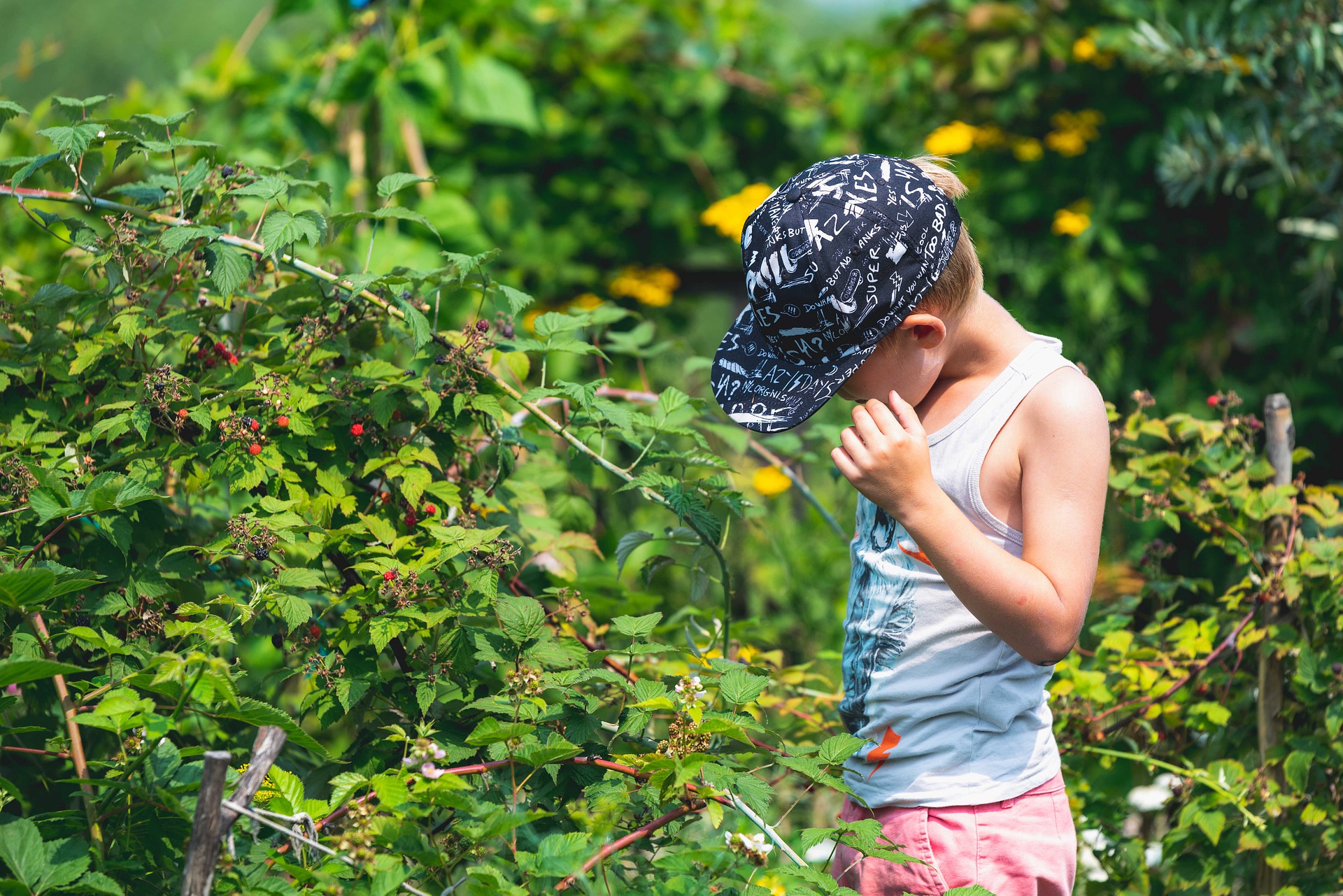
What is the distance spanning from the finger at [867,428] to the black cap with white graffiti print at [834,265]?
0.05 meters

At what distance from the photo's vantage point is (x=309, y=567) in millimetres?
1436

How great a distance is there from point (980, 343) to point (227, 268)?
964 mm

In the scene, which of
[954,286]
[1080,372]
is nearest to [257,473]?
[954,286]

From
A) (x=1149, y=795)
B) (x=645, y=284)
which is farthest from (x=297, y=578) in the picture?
(x=645, y=284)

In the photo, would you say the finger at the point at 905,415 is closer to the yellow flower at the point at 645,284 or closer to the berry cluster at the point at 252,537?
the berry cluster at the point at 252,537

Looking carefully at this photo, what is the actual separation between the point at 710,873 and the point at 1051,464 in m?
0.58

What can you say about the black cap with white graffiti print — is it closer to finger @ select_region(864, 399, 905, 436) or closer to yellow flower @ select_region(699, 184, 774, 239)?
finger @ select_region(864, 399, 905, 436)

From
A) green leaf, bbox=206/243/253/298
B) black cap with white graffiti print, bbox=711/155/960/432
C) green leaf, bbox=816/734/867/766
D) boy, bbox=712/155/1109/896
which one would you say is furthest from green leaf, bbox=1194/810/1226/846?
green leaf, bbox=206/243/253/298

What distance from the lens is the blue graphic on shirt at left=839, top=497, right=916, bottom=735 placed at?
130 centimetres

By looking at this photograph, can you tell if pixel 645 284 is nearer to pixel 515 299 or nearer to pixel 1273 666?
pixel 515 299

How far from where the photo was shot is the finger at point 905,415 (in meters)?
1.18

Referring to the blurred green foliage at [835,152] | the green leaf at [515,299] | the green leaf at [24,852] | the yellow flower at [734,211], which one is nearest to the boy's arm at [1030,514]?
the green leaf at [515,299]

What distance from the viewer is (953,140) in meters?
3.58

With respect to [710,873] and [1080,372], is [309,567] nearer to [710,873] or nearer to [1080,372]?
[710,873]
